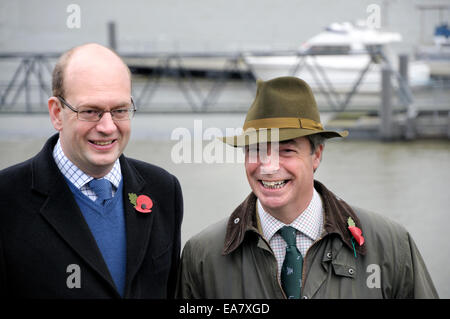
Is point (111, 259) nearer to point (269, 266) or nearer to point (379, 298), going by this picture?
point (269, 266)

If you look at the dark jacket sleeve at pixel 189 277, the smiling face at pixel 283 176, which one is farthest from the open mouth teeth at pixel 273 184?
the dark jacket sleeve at pixel 189 277

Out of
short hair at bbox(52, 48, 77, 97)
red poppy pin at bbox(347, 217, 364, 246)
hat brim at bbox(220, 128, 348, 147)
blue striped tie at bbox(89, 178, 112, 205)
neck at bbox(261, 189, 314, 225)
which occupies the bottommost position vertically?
red poppy pin at bbox(347, 217, 364, 246)

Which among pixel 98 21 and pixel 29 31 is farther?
pixel 98 21

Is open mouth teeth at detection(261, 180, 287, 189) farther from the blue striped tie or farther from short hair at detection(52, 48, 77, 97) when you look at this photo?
short hair at detection(52, 48, 77, 97)

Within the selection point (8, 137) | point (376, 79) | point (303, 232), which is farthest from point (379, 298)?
point (376, 79)

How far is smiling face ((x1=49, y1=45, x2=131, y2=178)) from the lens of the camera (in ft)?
7.47

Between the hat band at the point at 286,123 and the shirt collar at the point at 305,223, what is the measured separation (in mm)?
278

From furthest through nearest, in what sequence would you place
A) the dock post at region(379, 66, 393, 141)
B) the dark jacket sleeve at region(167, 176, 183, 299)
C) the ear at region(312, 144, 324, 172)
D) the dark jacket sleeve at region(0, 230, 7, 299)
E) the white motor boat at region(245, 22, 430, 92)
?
the white motor boat at region(245, 22, 430, 92) → the dock post at region(379, 66, 393, 141) → the dark jacket sleeve at region(167, 176, 183, 299) → the ear at region(312, 144, 324, 172) → the dark jacket sleeve at region(0, 230, 7, 299)

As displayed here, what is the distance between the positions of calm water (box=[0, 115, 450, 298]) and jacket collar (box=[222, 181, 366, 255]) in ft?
9.77

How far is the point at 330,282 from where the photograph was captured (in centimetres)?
232

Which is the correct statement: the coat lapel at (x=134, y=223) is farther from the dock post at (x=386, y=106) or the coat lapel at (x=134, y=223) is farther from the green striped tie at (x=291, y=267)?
the dock post at (x=386, y=106)

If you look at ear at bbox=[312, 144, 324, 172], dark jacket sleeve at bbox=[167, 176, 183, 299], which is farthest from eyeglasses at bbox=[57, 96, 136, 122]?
ear at bbox=[312, 144, 324, 172]

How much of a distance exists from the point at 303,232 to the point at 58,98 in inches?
38.4

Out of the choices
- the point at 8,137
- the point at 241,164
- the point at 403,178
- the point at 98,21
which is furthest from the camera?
the point at 98,21
